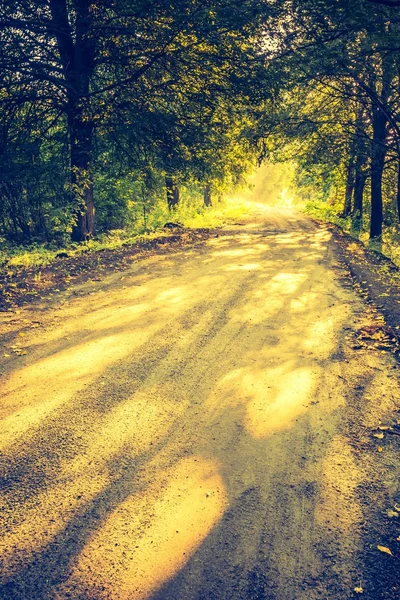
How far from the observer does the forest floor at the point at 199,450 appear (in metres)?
2.84

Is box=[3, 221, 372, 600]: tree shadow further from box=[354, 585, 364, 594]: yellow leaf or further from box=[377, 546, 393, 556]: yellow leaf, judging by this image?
box=[377, 546, 393, 556]: yellow leaf

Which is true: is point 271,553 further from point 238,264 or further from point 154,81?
point 154,81

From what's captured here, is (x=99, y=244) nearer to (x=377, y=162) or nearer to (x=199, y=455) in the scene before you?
(x=377, y=162)

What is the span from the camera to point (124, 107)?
13742 mm

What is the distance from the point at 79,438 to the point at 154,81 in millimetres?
12900

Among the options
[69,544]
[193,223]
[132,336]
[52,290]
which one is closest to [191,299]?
[132,336]

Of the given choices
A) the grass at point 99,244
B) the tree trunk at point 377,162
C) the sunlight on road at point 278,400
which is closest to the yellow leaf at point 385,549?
the sunlight on road at point 278,400

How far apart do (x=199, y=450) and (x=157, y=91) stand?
12.4 m

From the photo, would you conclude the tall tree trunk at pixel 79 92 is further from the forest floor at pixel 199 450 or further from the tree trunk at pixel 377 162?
the tree trunk at pixel 377 162

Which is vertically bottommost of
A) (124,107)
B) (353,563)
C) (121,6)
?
(353,563)

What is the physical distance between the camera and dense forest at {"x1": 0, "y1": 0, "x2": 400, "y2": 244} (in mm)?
11055

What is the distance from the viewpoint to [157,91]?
1373 centimetres

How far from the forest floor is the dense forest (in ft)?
20.2

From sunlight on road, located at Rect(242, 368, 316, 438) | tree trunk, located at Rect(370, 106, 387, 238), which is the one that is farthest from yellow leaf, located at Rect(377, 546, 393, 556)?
tree trunk, located at Rect(370, 106, 387, 238)
